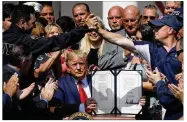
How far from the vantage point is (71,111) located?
24.6 ft

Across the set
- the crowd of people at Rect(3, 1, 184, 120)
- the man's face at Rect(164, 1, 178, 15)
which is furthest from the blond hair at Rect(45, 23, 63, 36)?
the man's face at Rect(164, 1, 178, 15)

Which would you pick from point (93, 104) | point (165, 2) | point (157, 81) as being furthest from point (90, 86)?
point (165, 2)

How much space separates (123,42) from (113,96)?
59cm

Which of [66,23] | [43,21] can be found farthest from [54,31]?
[43,21]

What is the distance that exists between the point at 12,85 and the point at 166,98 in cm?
161

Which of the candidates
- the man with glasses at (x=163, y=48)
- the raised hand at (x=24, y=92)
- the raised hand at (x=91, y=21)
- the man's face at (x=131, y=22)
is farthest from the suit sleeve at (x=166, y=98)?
the raised hand at (x=24, y=92)

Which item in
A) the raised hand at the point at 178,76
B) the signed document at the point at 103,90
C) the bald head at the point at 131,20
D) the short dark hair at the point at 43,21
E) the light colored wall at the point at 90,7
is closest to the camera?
the raised hand at the point at 178,76

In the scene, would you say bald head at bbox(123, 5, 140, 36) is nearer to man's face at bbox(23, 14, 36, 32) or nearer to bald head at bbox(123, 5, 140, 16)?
bald head at bbox(123, 5, 140, 16)

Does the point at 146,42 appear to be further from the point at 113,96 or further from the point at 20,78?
the point at 20,78

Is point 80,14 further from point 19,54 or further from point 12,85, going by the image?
point 12,85

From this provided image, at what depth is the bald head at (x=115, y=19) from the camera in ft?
25.2

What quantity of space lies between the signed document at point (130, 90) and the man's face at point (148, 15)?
0.62 m

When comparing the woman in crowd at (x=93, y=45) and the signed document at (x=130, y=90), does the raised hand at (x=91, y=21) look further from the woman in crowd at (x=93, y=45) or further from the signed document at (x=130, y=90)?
the signed document at (x=130, y=90)

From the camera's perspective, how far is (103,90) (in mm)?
7594
